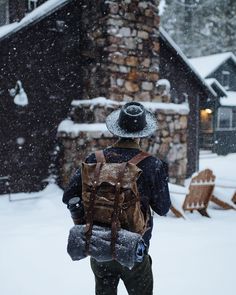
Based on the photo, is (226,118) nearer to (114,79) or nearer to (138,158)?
(114,79)

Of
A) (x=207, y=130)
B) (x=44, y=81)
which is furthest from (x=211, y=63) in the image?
(x=44, y=81)

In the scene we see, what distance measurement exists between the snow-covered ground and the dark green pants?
1.58 metres

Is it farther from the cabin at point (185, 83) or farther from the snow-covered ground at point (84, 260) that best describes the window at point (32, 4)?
the snow-covered ground at point (84, 260)

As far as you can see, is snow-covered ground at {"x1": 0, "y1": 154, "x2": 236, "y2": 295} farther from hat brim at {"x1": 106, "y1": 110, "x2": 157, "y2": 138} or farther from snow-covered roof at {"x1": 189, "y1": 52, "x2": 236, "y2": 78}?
snow-covered roof at {"x1": 189, "y1": 52, "x2": 236, "y2": 78}

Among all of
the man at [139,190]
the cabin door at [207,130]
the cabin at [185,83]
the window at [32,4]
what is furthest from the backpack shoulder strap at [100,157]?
the cabin door at [207,130]

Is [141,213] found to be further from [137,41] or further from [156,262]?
[137,41]

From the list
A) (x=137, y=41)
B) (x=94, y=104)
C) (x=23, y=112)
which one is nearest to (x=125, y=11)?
(x=137, y=41)

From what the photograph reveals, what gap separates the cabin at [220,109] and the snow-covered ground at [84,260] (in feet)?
56.7

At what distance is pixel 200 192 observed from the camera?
7840 mm

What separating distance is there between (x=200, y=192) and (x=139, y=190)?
207 inches

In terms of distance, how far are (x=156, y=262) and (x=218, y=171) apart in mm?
12015

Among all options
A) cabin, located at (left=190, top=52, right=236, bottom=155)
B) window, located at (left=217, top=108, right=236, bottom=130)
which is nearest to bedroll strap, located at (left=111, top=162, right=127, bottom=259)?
cabin, located at (left=190, top=52, right=236, bottom=155)

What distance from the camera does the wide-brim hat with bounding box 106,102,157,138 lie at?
3018mm

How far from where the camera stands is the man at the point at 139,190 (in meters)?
2.86
